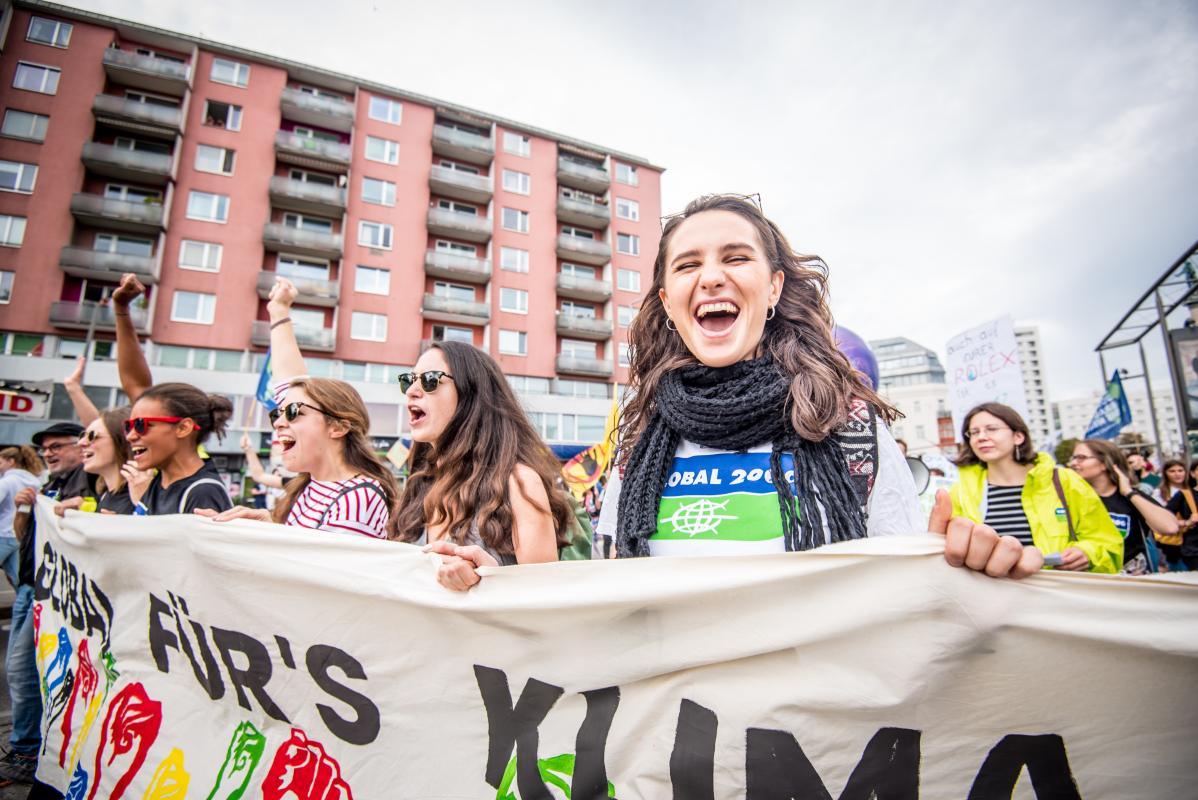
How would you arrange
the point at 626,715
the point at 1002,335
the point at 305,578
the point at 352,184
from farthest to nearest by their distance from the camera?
the point at 352,184 < the point at 1002,335 < the point at 305,578 < the point at 626,715

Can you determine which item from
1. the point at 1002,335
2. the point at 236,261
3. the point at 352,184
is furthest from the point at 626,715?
the point at 352,184

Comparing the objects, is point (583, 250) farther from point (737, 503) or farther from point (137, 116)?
point (737, 503)

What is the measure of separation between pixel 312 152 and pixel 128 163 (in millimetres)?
6957

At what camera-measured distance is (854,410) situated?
132cm

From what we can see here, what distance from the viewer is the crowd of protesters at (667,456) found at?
1266 millimetres

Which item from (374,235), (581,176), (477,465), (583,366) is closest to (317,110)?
(374,235)

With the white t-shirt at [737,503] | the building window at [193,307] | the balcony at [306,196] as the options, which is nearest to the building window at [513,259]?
the balcony at [306,196]

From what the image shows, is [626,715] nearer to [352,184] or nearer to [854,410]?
[854,410]

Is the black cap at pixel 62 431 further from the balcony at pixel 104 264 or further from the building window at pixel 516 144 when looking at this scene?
the building window at pixel 516 144

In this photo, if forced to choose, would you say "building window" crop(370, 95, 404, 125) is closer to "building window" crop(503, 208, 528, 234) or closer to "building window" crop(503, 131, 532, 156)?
"building window" crop(503, 131, 532, 156)

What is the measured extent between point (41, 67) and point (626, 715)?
35257 millimetres

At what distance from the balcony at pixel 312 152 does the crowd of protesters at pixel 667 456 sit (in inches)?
1049

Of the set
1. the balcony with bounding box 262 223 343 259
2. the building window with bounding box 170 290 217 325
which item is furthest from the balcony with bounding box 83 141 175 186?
the building window with bounding box 170 290 217 325

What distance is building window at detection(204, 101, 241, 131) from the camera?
24.8 metres
